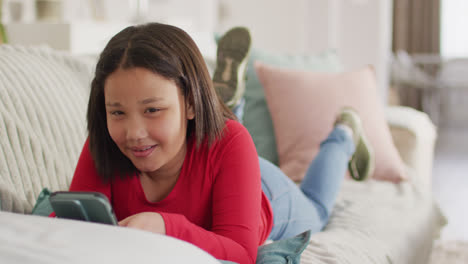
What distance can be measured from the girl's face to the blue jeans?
390 mm

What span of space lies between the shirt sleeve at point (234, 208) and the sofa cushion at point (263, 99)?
99 cm

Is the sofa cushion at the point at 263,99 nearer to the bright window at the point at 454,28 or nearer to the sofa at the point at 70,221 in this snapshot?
the sofa at the point at 70,221

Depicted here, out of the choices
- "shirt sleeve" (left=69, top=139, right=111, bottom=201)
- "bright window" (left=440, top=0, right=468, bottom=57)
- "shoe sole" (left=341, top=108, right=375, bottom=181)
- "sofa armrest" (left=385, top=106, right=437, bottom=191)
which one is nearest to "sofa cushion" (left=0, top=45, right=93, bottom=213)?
"shirt sleeve" (left=69, top=139, right=111, bottom=201)

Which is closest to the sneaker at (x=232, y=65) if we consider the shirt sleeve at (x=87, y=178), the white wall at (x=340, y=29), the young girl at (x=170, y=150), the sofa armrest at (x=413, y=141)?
the young girl at (x=170, y=150)

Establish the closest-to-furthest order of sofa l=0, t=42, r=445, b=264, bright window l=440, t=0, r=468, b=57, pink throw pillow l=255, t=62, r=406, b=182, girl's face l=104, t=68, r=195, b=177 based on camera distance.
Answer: sofa l=0, t=42, r=445, b=264 → girl's face l=104, t=68, r=195, b=177 → pink throw pillow l=255, t=62, r=406, b=182 → bright window l=440, t=0, r=468, b=57

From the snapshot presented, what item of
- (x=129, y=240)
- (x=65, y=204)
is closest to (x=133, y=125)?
(x=65, y=204)

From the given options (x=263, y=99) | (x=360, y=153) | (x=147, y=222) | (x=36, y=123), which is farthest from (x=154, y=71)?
(x=263, y=99)

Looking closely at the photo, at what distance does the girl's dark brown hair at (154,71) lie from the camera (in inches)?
34.3

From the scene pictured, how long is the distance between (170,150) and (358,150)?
3.28ft

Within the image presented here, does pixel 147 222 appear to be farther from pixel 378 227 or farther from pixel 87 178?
pixel 378 227

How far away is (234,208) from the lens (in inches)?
35.2

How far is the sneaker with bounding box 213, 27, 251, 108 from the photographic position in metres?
1.33

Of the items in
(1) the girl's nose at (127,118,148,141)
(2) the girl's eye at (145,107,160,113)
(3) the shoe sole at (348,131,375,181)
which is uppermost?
(2) the girl's eye at (145,107,160,113)

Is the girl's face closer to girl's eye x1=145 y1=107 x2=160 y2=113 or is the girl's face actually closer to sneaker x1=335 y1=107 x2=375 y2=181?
girl's eye x1=145 y1=107 x2=160 y2=113
